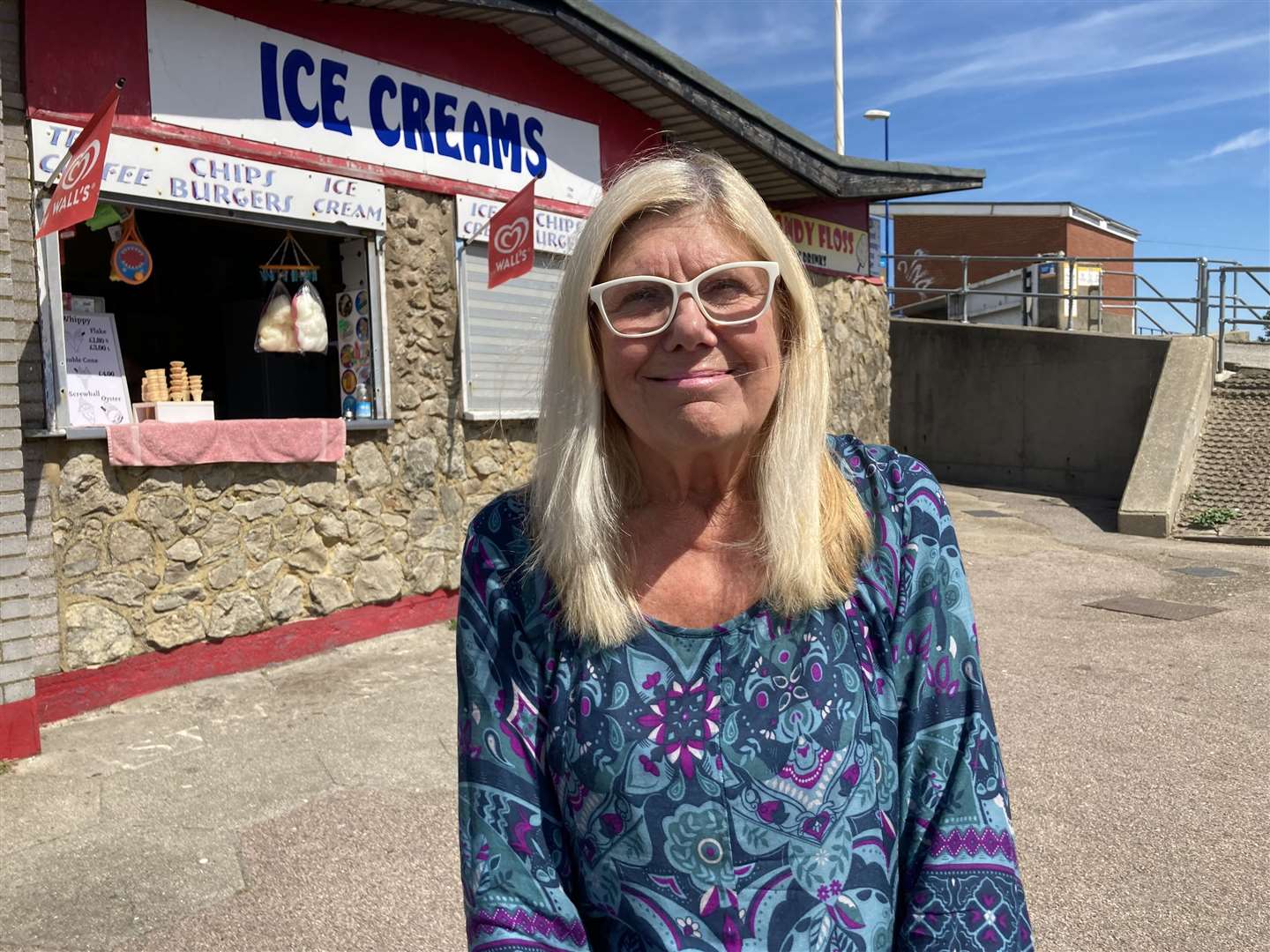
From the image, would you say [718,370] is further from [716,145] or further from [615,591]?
[716,145]

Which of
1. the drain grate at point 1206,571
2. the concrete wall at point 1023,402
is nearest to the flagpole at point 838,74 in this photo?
the concrete wall at point 1023,402

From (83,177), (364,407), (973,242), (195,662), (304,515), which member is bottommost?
(195,662)

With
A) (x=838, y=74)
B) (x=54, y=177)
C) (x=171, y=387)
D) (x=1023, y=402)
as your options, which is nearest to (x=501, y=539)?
(x=54, y=177)

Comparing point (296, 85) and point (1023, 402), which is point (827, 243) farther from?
point (296, 85)

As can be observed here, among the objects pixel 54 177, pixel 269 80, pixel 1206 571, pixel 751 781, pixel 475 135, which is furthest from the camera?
pixel 1206 571

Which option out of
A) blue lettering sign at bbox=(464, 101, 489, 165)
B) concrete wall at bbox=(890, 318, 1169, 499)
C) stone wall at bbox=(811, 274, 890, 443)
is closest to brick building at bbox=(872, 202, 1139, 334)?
concrete wall at bbox=(890, 318, 1169, 499)

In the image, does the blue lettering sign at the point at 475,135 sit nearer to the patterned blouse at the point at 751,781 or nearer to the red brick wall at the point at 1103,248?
the patterned blouse at the point at 751,781

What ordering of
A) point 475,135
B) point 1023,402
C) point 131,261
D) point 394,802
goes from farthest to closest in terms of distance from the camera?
point 1023,402
point 475,135
point 131,261
point 394,802

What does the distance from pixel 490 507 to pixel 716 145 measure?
8.35 meters

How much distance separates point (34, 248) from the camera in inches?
204

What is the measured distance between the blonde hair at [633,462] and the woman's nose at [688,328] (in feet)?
0.54

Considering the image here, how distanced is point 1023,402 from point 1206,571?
629 centimetres

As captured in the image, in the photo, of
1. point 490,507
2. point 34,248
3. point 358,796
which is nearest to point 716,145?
point 34,248

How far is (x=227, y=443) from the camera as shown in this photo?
5941 millimetres
